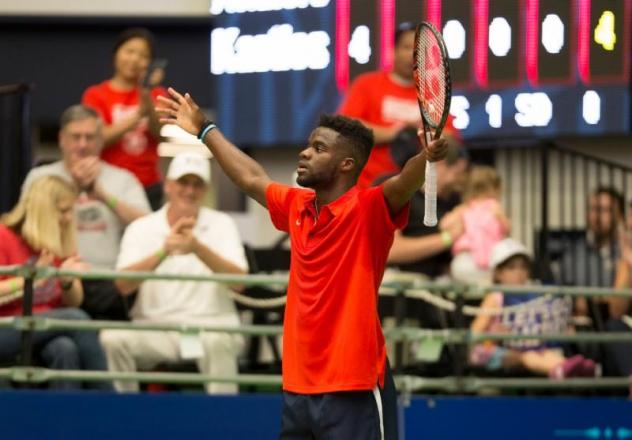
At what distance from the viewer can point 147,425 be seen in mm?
8391

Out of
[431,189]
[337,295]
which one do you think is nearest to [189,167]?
[337,295]

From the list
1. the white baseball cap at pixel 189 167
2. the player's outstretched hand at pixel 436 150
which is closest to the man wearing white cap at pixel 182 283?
the white baseball cap at pixel 189 167

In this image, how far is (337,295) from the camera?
6.37 metres

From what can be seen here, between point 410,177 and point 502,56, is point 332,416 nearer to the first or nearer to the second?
point 410,177

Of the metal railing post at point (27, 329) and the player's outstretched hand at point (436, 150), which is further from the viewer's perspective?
the metal railing post at point (27, 329)

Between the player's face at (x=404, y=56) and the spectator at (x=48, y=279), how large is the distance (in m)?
2.46

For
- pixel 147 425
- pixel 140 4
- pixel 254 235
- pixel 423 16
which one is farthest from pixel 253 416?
pixel 140 4

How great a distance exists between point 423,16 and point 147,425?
3.77 m

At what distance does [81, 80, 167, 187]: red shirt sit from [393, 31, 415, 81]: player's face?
58.1 inches

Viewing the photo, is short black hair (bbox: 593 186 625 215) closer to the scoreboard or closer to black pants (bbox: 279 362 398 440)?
the scoreboard

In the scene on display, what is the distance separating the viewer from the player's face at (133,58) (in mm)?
10422

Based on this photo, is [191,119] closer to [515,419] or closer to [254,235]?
[515,419]

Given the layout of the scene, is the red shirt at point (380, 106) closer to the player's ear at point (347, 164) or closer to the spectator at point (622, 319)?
the spectator at point (622, 319)

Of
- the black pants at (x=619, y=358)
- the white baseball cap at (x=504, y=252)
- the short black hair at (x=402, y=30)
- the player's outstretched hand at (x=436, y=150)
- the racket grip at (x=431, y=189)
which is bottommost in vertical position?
the black pants at (x=619, y=358)
